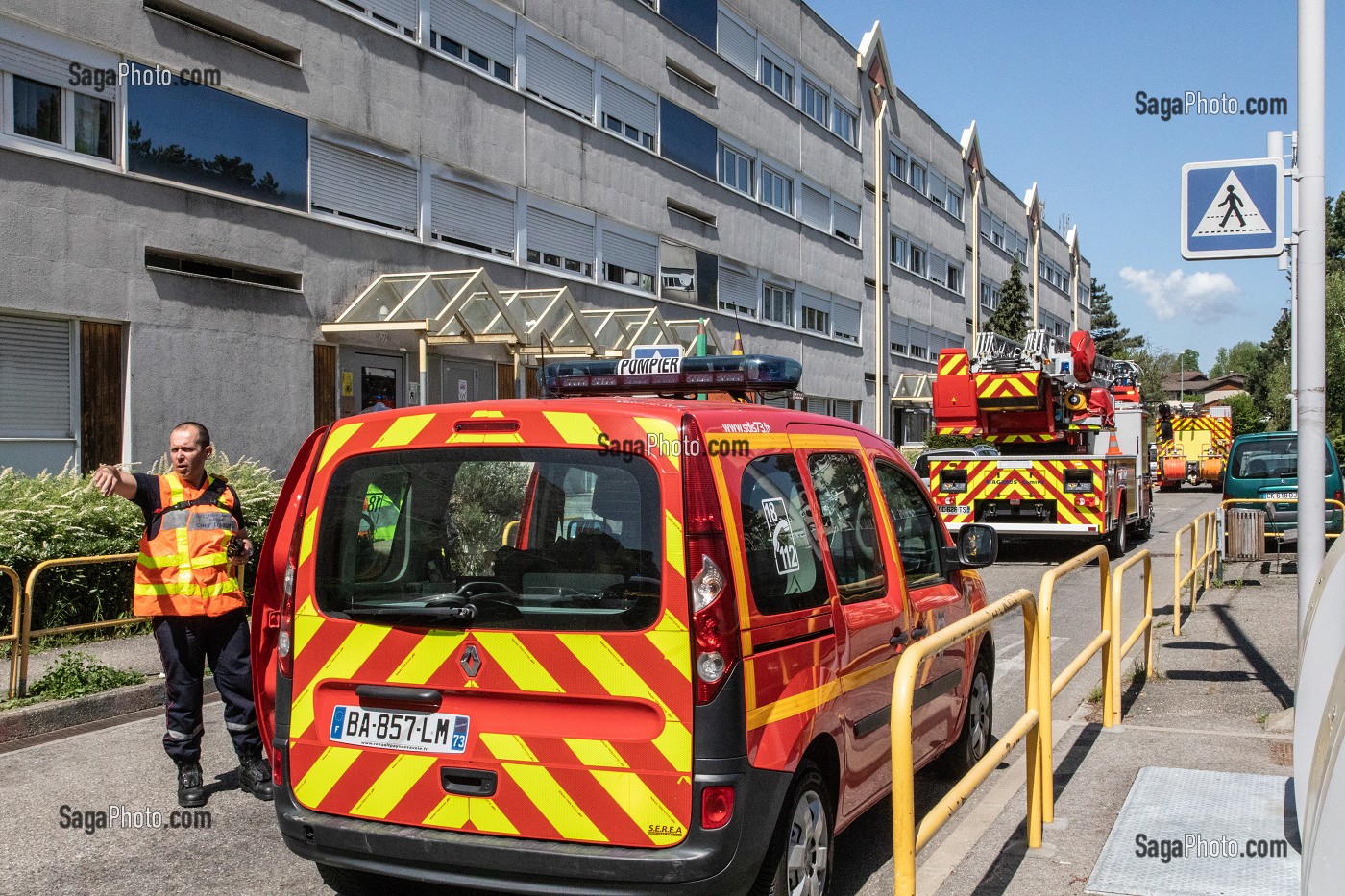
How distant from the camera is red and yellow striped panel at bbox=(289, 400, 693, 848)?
3562 mm

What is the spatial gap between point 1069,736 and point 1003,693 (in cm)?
118

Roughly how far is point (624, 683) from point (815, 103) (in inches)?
1325

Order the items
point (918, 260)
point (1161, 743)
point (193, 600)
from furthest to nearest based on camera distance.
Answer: point (918, 260) < point (1161, 743) < point (193, 600)

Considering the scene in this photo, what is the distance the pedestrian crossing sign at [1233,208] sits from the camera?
6625 millimetres

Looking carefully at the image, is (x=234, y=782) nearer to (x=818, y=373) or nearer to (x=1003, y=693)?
(x=1003, y=693)

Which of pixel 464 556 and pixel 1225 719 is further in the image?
pixel 1225 719

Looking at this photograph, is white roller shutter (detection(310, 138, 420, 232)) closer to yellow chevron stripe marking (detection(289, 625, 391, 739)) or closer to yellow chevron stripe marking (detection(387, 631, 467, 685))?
yellow chevron stripe marking (detection(289, 625, 391, 739))

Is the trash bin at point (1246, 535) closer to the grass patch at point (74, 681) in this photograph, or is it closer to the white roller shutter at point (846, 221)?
the grass patch at point (74, 681)

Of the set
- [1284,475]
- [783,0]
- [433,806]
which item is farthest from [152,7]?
[783,0]

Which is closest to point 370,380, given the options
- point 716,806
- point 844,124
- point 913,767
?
point 913,767

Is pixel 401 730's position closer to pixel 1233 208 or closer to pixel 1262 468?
pixel 1233 208

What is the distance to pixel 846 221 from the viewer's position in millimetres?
37281

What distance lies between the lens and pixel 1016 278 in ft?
183

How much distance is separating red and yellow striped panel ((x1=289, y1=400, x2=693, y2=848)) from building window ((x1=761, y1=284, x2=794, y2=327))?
27.8 metres
